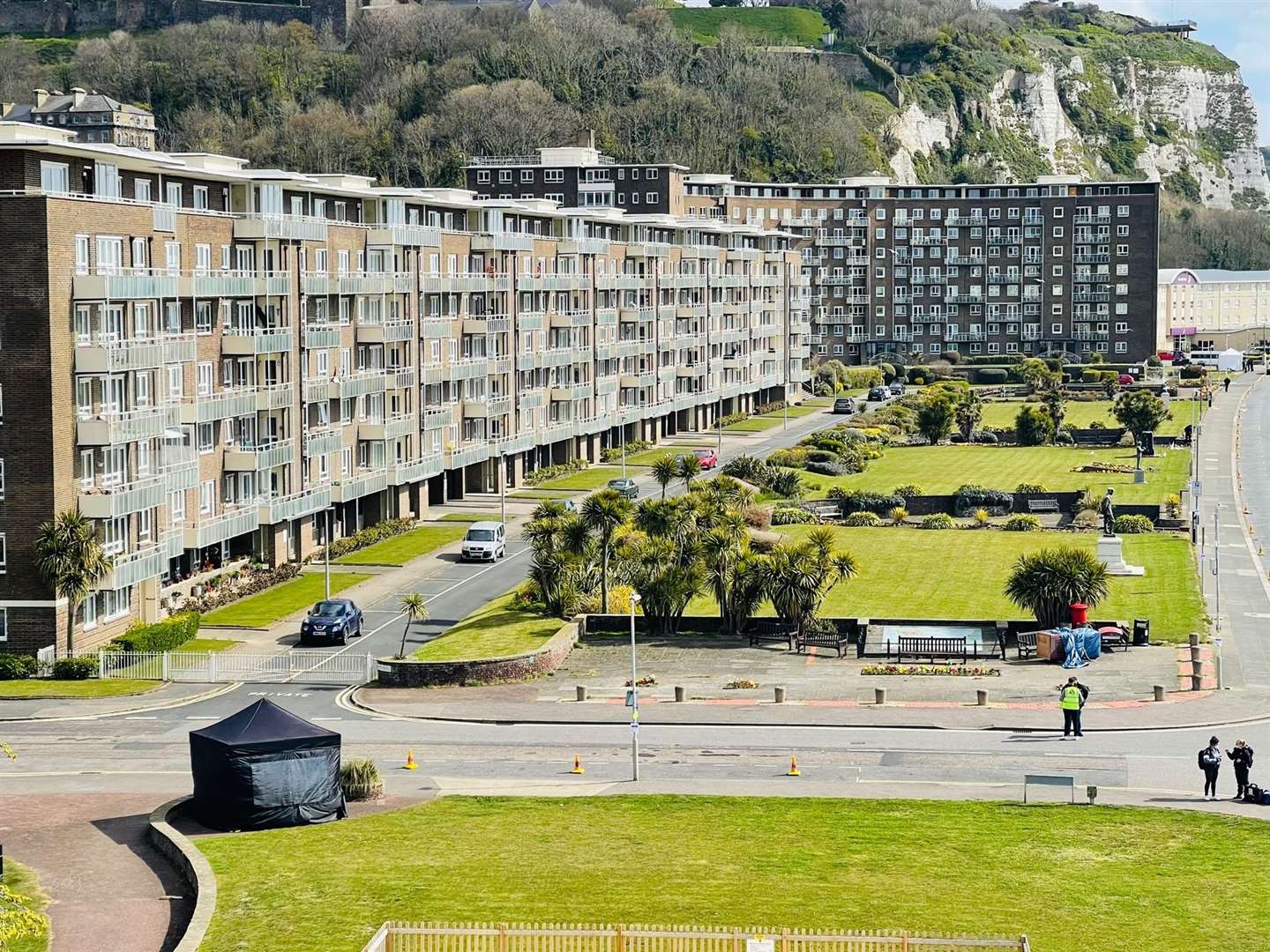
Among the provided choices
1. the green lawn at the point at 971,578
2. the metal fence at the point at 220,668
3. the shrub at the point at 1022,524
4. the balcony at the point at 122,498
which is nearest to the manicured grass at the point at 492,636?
the metal fence at the point at 220,668

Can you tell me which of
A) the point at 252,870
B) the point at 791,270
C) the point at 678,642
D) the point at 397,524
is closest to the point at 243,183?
the point at 397,524

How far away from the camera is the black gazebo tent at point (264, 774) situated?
4491cm

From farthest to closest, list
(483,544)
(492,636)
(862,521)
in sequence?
(862,521)
(483,544)
(492,636)

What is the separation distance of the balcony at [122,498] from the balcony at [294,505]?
10.4 m

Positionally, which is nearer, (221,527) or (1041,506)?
(221,527)

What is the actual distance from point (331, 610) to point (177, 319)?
13.9 metres

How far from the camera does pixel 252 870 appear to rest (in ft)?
134

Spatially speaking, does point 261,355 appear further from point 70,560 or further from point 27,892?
point 27,892

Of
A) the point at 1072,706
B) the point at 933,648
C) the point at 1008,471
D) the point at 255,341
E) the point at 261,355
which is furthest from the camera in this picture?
the point at 1008,471

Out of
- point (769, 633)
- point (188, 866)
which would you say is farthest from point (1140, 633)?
point (188, 866)

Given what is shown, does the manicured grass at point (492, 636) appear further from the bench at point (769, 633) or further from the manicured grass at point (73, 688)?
the manicured grass at point (73, 688)

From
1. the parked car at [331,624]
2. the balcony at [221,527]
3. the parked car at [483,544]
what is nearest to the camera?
the parked car at [331,624]

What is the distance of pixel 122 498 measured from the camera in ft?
224

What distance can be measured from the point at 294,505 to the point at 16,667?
2117 centimetres
